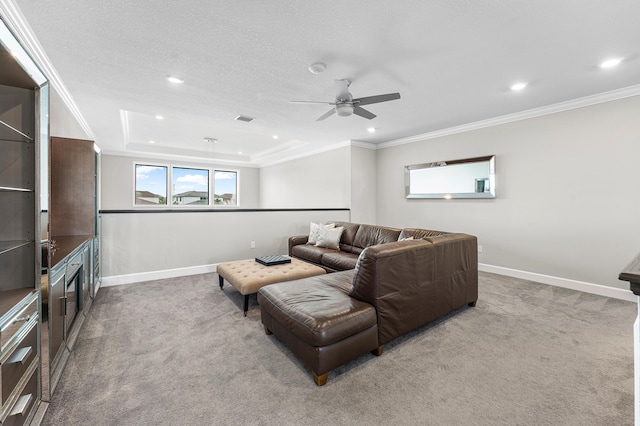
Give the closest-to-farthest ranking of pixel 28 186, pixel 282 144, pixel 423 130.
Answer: pixel 28 186 < pixel 423 130 < pixel 282 144

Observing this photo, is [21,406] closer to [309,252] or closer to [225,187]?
[309,252]

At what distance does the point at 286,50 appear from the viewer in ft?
8.09

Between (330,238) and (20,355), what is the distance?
363 centimetres

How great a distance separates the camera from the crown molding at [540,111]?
332 centimetres

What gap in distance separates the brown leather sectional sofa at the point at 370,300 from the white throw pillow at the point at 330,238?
1736mm

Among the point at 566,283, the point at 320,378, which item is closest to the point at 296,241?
the point at 320,378

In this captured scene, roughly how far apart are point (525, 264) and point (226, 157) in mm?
8117

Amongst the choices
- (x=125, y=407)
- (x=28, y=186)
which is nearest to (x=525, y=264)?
(x=125, y=407)

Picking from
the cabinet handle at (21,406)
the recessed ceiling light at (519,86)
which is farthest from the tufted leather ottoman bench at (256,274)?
the recessed ceiling light at (519,86)

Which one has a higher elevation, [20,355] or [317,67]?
[317,67]

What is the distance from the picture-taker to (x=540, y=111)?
154 inches

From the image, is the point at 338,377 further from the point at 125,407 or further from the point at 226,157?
the point at 226,157

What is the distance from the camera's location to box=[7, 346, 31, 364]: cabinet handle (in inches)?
48.0

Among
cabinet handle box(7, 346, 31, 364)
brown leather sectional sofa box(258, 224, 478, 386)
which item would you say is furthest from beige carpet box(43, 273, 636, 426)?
cabinet handle box(7, 346, 31, 364)
